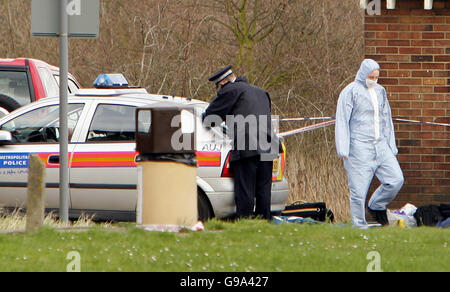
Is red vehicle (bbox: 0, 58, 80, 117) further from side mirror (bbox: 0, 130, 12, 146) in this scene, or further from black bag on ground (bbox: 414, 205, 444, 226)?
black bag on ground (bbox: 414, 205, 444, 226)

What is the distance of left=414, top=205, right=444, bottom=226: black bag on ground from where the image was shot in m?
10.1

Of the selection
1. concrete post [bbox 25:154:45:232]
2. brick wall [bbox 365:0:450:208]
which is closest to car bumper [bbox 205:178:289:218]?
concrete post [bbox 25:154:45:232]

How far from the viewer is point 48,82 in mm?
12445

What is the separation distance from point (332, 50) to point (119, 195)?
841cm

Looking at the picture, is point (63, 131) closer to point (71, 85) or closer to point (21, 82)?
point (21, 82)

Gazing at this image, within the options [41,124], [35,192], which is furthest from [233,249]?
[41,124]

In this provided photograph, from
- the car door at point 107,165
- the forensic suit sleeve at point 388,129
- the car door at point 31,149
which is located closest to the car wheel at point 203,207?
the car door at point 107,165

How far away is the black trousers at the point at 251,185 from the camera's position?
30.9 ft

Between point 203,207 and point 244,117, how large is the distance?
1010 millimetres

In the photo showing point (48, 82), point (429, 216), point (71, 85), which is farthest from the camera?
point (71, 85)

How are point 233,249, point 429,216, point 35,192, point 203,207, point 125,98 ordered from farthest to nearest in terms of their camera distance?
point 429,216
point 125,98
point 203,207
point 35,192
point 233,249

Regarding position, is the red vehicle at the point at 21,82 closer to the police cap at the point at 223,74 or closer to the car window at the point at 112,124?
the car window at the point at 112,124

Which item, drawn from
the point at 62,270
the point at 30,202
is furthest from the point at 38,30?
the point at 62,270
